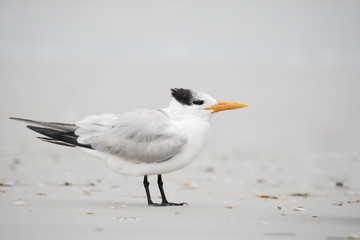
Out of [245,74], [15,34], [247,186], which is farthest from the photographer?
[15,34]

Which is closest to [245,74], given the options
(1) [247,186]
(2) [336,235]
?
(1) [247,186]

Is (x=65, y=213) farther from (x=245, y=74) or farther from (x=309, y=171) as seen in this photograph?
(x=245, y=74)

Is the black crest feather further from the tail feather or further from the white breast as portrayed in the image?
the tail feather

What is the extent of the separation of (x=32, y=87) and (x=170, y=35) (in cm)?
800

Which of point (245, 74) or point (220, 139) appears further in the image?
point (245, 74)

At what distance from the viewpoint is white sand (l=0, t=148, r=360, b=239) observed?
3.44 metres

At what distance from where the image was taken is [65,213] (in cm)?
391

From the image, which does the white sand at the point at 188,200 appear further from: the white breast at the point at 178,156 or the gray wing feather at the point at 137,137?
the gray wing feather at the point at 137,137

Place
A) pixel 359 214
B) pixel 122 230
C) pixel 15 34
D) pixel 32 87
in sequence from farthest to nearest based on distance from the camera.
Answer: pixel 15 34, pixel 32 87, pixel 359 214, pixel 122 230

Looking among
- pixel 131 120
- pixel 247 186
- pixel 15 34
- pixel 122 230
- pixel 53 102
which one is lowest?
pixel 122 230

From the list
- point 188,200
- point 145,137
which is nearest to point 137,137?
point 145,137

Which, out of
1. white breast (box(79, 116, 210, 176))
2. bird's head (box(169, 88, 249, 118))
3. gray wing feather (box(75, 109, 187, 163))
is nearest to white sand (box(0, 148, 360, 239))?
white breast (box(79, 116, 210, 176))

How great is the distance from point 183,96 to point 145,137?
0.47m

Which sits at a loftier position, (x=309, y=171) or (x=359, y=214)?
(x=309, y=171)
